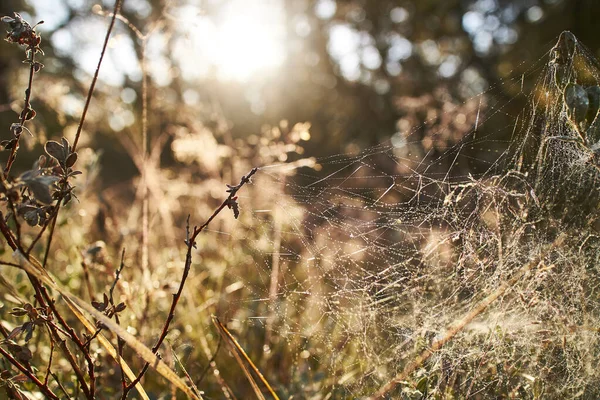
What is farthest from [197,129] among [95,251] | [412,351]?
[412,351]

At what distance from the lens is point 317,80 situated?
8.54 meters

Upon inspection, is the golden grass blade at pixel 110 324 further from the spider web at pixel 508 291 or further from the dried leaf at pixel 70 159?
the spider web at pixel 508 291

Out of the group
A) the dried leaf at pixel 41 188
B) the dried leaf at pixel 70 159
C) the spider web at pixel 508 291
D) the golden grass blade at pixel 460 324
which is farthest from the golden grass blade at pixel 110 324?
the golden grass blade at pixel 460 324

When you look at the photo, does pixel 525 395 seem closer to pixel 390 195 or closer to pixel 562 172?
pixel 562 172

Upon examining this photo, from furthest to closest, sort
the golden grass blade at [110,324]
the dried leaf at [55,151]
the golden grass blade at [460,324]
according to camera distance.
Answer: the golden grass blade at [460,324]
the dried leaf at [55,151]
the golden grass blade at [110,324]

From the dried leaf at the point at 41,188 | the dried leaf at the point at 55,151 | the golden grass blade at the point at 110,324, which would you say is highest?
the dried leaf at the point at 55,151

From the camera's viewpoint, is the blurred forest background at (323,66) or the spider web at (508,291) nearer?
the spider web at (508,291)

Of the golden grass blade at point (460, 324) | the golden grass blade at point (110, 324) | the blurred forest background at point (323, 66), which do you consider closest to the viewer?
the golden grass blade at point (110, 324)

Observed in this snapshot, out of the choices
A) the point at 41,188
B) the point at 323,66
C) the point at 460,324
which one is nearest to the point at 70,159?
the point at 41,188

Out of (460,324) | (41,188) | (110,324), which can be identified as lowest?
(460,324)

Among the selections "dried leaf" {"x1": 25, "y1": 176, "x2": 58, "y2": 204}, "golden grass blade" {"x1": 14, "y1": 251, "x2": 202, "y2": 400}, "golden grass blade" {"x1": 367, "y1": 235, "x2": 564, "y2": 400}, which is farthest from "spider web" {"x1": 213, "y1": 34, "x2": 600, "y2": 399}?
"dried leaf" {"x1": 25, "y1": 176, "x2": 58, "y2": 204}

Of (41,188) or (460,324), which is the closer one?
(41,188)

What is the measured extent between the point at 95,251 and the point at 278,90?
25.0ft

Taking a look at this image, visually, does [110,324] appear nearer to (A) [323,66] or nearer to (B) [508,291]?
(B) [508,291]
